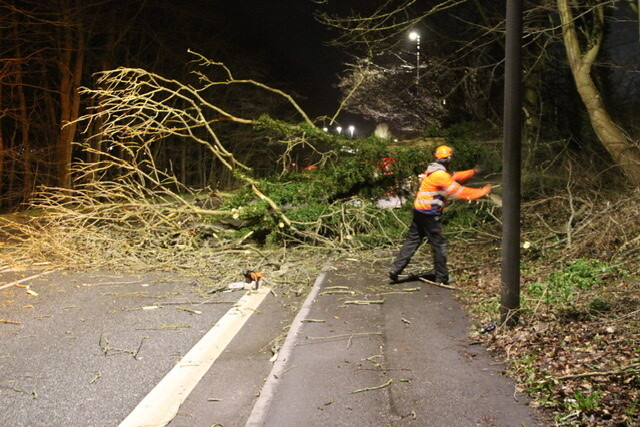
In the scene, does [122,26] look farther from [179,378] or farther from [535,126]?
[179,378]

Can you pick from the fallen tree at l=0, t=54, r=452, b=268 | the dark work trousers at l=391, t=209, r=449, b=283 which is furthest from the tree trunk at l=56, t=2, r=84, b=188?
the dark work trousers at l=391, t=209, r=449, b=283

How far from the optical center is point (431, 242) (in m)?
7.26

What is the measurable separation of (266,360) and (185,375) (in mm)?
760

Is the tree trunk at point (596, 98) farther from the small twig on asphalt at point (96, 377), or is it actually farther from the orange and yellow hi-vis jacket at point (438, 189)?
the small twig on asphalt at point (96, 377)

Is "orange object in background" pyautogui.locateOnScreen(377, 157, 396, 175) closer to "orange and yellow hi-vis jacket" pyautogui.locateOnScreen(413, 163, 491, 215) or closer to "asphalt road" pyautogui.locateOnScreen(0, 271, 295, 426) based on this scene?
"orange and yellow hi-vis jacket" pyautogui.locateOnScreen(413, 163, 491, 215)

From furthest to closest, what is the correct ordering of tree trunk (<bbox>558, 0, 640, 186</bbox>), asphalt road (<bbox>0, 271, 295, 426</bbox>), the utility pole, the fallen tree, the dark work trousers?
the fallen tree < tree trunk (<bbox>558, 0, 640, 186</bbox>) < the dark work trousers < the utility pole < asphalt road (<bbox>0, 271, 295, 426</bbox>)

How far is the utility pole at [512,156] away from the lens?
4762 mm

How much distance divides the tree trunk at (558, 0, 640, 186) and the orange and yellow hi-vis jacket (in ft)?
11.4

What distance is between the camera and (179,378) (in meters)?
4.59

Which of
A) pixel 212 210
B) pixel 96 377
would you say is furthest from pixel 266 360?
pixel 212 210

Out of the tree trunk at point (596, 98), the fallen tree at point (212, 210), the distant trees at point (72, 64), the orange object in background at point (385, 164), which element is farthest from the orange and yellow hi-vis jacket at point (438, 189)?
the distant trees at point (72, 64)

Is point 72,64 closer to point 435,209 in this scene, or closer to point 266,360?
point 435,209

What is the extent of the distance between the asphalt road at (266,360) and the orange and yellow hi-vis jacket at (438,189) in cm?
111

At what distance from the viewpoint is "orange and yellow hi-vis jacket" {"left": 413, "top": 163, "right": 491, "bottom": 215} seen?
6931 millimetres
